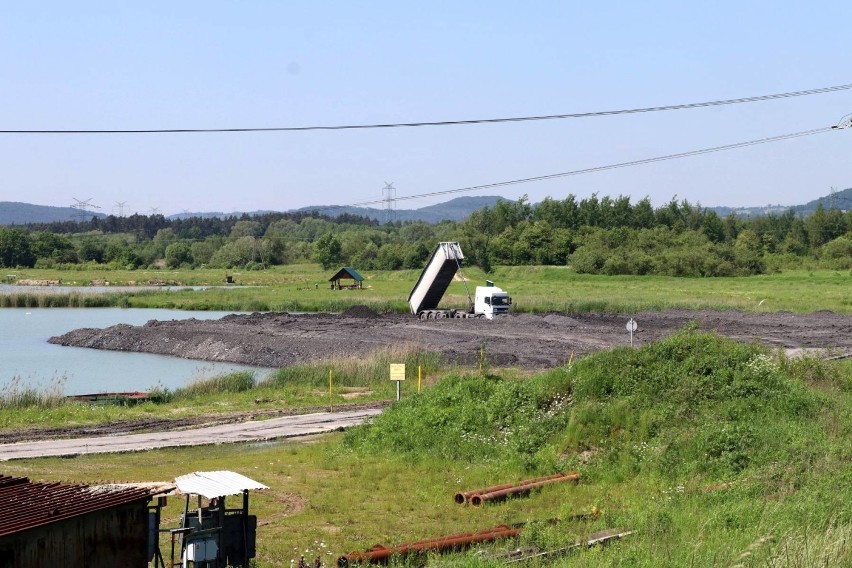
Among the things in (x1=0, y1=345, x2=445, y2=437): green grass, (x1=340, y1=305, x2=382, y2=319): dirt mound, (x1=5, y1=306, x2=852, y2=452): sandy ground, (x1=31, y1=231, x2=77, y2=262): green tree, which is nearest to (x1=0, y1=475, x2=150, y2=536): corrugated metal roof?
(x1=0, y1=345, x2=445, y2=437): green grass

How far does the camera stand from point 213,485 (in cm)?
1254

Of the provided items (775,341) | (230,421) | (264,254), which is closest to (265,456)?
(230,421)

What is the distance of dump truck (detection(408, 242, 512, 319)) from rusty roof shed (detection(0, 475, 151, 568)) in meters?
52.0

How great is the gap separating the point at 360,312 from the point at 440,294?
5737 mm

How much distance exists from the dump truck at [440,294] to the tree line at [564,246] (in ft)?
160

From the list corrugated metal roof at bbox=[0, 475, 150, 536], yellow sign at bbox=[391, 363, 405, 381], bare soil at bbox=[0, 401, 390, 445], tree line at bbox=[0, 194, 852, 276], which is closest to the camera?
corrugated metal roof at bbox=[0, 475, 150, 536]

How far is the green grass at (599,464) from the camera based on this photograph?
12.9 metres

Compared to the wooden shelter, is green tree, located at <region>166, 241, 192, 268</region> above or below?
above

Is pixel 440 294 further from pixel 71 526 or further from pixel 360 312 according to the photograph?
pixel 71 526

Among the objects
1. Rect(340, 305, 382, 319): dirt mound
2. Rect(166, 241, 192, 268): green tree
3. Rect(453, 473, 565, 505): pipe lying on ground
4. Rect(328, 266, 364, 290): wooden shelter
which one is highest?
Rect(166, 241, 192, 268): green tree

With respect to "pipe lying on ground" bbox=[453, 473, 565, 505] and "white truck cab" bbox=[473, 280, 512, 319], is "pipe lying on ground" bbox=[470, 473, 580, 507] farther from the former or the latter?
"white truck cab" bbox=[473, 280, 512, 319]

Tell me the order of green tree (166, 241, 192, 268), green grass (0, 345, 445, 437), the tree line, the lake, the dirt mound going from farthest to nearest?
green tree (166, 241, 192, 268)
the tree line
the dirt mound
the lake
green grass (0, 345, 445, 437)

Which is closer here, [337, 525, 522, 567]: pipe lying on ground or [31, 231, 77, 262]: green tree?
[337, 525, 522, 567]: pipe lying on ground

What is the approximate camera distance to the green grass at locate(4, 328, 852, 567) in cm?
1295
